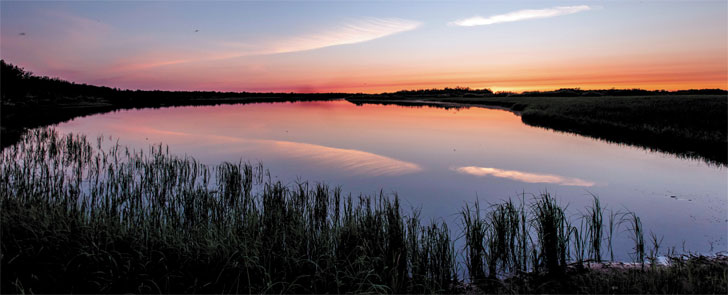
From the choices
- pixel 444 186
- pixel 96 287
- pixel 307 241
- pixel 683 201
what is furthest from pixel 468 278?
pixel 683 201

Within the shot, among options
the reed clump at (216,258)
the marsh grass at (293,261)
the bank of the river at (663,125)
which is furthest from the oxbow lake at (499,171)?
the reed clump at (216,258)

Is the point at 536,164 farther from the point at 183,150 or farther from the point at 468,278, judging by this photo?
the point at 183,150

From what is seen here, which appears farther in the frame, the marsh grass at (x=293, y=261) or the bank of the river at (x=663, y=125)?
the bank of the river at (x=663, y=125)

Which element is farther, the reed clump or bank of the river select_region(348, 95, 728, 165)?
bank of the river select_region(348, 95, 728, 165)

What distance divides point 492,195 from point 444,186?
1.78 m

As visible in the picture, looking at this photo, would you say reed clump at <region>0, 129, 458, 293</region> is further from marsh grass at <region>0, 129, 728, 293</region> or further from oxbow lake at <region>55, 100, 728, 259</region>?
oxbow lake at <region>55, 100, 728, 259</region>

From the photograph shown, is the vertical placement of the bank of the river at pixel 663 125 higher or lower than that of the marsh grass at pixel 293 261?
higher

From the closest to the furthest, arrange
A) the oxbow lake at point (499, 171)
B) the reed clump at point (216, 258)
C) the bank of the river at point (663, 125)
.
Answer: the reed clump at point (216, 258) < the oxbow lake at point (499, 171) < the bank of the river at point (663, 125)

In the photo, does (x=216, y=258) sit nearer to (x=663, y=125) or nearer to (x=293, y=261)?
(x=293, y=261)

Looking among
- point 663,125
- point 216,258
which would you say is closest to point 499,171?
point 216,258

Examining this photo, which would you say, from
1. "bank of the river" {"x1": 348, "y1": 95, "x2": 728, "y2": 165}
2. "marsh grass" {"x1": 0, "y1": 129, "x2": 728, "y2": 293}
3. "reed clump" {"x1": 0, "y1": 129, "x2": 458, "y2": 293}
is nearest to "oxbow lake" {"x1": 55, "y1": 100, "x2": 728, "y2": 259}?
"marsh grass" {"x1": 0, "y1": 129, "x2": 728, "y2": 293}

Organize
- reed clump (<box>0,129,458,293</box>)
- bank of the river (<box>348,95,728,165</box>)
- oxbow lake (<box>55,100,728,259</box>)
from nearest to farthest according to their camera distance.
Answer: reed clump (<box>0,129,458,293</box>) < oxbow lake (<box>55,100,728,259</box>) < bank of the river (<box>348,95,728,165</box>)

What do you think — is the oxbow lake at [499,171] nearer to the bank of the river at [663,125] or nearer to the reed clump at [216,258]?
the bank of the river at [663,125]

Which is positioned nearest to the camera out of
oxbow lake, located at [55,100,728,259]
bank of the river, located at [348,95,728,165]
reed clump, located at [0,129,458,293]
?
reed clump, located at [0,129,458,293]
